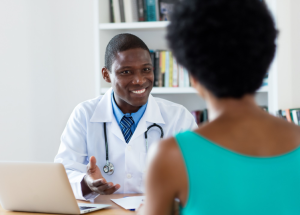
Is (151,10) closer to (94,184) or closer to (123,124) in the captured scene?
(123,124)

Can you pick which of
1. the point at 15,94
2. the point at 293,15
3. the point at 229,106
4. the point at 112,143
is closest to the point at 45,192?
the point at 112,143

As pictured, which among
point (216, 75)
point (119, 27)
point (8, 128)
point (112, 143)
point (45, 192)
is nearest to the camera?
point (216, 75)

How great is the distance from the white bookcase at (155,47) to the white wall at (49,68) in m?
0.28

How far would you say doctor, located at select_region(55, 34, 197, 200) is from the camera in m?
1.69

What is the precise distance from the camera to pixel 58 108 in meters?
2.87

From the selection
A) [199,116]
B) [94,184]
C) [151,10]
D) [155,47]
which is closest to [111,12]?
[151,10]

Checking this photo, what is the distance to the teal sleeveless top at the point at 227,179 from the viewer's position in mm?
650

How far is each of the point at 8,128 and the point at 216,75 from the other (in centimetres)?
227

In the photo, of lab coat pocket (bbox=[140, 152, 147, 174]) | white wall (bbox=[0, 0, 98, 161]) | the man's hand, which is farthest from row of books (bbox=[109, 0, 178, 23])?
the man's hand

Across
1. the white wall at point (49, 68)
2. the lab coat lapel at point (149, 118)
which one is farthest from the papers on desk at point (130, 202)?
the white wall at point (49, 68)

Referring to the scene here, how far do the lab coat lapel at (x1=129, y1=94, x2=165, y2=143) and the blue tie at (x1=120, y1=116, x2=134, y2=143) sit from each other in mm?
56

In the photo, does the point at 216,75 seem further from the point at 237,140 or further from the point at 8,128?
the point at 8,128

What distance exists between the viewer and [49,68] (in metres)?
2.83

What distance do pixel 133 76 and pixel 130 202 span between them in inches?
26.4
